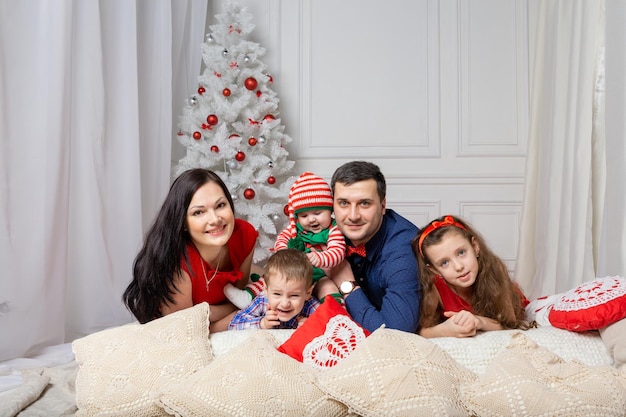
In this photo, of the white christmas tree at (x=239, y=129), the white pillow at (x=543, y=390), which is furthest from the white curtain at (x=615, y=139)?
the white christmas tree at (x=239, y=129)

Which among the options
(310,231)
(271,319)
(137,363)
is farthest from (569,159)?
(137,363)

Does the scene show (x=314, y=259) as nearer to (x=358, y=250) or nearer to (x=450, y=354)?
(x=358, y=250)

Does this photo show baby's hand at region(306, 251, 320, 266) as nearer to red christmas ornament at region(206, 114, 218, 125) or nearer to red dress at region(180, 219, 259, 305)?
red dress at region(180, 219, 259, 305)

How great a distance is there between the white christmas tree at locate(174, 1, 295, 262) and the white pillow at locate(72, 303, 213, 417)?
1.68 meters

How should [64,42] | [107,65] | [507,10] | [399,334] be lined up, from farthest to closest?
[507,10], [107,65], [64,42], [399,334]

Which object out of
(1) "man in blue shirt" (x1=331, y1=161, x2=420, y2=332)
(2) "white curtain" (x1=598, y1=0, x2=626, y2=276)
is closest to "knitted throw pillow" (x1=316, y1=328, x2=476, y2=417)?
(1) "man in blue shirt" (x1=331, y1=161, x2=420, y2=332)

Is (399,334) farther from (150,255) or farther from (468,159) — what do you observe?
(468,159)

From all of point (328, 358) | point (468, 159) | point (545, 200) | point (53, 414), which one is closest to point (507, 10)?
point (468, 159)

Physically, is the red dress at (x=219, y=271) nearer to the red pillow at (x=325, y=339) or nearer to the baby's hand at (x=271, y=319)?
the baby's hand at (x=271, y=319)

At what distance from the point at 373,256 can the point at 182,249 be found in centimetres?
80

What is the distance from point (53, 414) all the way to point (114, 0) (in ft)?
7.64

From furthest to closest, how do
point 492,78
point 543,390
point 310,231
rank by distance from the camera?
point 492,78 < point 310,231 < point 543,390

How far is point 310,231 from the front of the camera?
2609mm

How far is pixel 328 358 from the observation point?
1.86m
